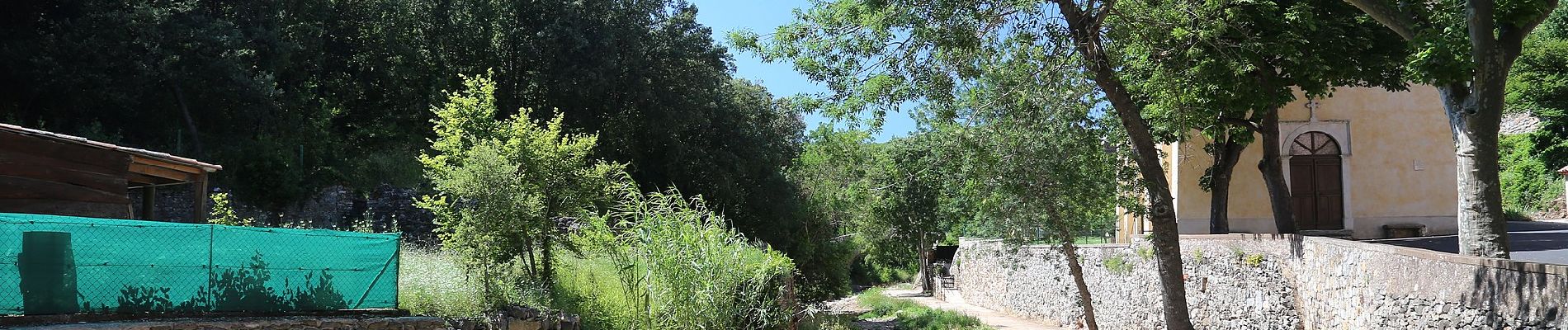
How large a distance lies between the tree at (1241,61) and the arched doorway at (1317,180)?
4967mm

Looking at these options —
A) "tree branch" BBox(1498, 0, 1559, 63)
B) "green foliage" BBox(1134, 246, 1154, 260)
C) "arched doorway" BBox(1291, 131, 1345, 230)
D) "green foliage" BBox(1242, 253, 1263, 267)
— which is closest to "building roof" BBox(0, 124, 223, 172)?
"tree branch" BBox(1498, 0, 1559, 63)

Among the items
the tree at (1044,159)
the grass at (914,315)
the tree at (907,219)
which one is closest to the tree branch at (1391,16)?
the tree at (1044,159)

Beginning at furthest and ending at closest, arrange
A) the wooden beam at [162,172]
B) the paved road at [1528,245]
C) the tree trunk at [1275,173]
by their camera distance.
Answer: the tree trunk at [1275,173], the paved road at [1528,245], the wooden beam at [162,172]

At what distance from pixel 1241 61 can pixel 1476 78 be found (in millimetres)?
4447

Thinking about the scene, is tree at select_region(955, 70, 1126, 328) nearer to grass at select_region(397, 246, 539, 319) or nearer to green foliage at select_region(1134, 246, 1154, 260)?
green foliage at select_region(1134, 246, 1154, 260)

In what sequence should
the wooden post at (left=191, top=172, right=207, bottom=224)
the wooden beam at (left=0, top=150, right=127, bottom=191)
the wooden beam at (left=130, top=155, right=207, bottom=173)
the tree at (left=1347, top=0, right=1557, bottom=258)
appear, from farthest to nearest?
the wooden post at (left=191, top=172, right=207, bottom=224) → the wooden beam at (left=130, top=155, right=207, bottom=173) → the wooden beam at (left=0, top=150, right=127, bottom=191) → the tree at (left=1347, top=0, right=1557, bottom=258)

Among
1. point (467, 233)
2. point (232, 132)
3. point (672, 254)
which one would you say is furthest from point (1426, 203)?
point (232, 132)

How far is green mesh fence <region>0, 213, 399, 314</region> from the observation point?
8648mm

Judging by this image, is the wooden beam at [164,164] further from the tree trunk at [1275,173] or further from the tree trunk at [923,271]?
the tree trunk at [923,271]

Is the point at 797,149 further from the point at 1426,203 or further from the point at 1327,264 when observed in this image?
the point at 1327,264

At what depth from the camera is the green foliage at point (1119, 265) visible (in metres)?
21.9

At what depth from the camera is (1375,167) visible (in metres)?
23.9

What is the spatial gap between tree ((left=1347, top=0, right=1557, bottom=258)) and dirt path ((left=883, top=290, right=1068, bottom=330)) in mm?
15926

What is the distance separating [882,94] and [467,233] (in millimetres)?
5474
